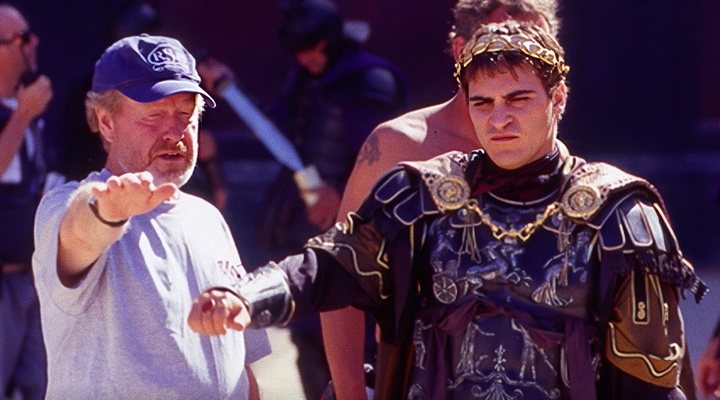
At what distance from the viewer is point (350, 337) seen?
4.78 metres

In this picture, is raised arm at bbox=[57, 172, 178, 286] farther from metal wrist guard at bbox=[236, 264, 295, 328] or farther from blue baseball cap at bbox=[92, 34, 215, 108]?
blue baseball cap at bbox=[92, 34, 215, 108]

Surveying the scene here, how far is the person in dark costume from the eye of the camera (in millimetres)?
3822

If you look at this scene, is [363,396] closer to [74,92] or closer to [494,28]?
[494,28]

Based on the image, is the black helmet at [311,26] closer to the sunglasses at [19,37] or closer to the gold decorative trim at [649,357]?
the sunglasses at [19,37]

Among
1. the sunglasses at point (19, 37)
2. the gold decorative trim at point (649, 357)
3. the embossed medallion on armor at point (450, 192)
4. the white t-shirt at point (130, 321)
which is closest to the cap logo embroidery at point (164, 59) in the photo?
the white t-shirt at point (130, 321)

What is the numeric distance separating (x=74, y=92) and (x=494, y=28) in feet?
12.5

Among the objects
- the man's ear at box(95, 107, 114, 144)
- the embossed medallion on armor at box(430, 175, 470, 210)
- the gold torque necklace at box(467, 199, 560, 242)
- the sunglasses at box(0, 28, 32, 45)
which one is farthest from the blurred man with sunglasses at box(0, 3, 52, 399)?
the gold torque necklace at box(467, 199, 560, 242)

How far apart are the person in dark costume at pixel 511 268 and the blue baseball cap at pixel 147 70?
1.76 feet

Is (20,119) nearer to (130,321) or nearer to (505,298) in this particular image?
(130,321)

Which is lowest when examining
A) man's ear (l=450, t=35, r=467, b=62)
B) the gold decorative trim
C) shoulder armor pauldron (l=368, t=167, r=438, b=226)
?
the gold decorative trim

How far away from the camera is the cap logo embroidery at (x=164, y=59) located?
421 cm

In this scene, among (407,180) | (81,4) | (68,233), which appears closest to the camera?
(68,233)

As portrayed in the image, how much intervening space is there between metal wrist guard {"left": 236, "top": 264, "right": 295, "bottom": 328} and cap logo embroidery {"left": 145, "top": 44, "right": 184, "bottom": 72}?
641 mm

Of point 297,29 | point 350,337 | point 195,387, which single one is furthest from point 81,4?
point 195,387
